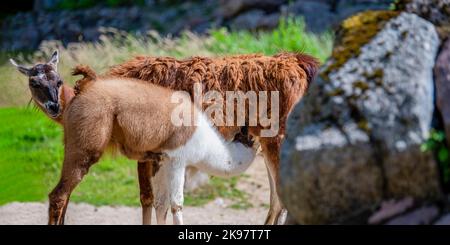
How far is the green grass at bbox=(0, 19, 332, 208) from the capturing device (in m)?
11.5

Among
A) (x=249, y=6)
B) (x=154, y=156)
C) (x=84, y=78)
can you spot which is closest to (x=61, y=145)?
(x=154, y=156)

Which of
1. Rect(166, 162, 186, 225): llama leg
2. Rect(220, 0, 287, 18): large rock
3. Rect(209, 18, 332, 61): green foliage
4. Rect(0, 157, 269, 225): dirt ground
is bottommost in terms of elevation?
Rect(220, 0, 287, 18): large rock

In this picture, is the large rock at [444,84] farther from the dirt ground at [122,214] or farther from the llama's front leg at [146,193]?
the dirt ground at [122,214]

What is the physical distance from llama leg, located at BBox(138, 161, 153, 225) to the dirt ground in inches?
77.1

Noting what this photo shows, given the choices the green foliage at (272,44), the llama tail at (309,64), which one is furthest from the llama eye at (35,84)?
the green foliage at (272,44)

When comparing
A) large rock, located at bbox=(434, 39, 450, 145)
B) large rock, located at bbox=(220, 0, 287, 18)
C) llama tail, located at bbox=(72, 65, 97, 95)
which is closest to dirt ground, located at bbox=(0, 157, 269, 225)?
llama tail, located at bbox=(72, 65, 97, 95)

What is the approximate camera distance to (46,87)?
25.1 feet

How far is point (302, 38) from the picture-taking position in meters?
15.5

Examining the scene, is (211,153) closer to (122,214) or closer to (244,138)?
(244,138)
